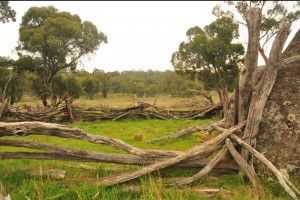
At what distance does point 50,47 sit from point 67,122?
12.4 metres

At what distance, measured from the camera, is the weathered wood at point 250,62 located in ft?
15.3

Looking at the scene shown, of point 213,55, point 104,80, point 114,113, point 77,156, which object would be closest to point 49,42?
point 114,113

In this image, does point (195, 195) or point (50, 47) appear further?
point (50, 47)

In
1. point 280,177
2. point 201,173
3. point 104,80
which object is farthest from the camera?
point 104,80

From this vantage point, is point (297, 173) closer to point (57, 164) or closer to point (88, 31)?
point (57, 164)

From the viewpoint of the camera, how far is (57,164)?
5.39m

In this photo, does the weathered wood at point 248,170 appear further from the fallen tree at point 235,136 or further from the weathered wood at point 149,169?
the weathered wood at point 149,169

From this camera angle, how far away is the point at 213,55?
2559cm

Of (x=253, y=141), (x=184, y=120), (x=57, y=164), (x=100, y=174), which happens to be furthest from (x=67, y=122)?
(x=253, y=141)

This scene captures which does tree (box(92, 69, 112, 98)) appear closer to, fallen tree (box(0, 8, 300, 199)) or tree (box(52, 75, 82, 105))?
tree (box(52, 75, 82, 105))

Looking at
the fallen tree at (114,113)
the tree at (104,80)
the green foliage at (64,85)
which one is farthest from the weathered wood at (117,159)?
the tree at (104,80)

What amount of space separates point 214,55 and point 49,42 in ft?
45.9

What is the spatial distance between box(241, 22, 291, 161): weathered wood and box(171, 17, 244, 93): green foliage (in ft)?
62.6

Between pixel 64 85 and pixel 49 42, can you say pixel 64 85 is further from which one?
pixel 49 42
